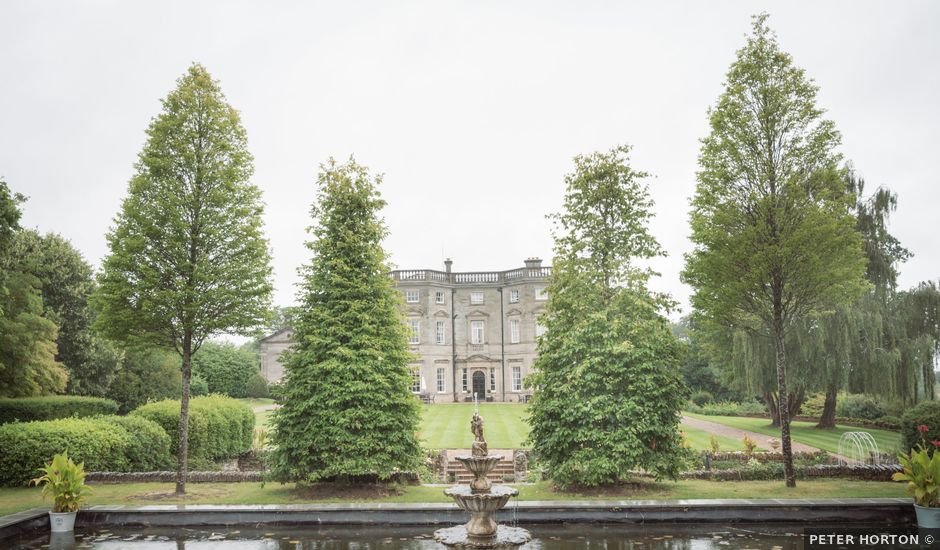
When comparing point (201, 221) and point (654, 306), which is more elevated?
point (201, 221)

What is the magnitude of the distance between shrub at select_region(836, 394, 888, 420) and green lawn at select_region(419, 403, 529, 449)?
659 inches

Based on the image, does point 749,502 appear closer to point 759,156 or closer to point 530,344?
point 759,156

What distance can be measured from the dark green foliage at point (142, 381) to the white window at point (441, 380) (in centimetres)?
2021

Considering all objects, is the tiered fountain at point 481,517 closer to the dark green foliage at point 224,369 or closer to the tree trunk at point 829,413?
the tree trunk at point 829,413

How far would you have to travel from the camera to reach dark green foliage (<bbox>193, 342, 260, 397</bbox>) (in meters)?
48.7

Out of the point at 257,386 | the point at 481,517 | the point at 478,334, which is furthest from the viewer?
the point at 257,386

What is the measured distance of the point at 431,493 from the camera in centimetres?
1198

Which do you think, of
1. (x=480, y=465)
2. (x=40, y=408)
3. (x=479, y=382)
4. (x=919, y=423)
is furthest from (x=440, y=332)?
(x=480, y=465)

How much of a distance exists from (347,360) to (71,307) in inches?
781

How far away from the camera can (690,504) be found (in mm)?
10320

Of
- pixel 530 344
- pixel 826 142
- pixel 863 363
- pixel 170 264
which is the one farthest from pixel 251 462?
pixel 530 344

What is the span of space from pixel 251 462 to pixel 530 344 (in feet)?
90.6

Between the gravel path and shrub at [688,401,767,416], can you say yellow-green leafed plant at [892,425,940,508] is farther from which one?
shrub at [688,401,767,416]

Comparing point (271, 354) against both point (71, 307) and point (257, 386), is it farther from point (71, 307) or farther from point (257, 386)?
point (71, 307)
